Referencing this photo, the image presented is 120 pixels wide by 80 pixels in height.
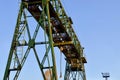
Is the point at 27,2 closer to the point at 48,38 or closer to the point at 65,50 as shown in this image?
the point at 48,38

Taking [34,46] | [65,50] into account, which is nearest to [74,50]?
[65,50]

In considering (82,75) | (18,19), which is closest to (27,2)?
(18,19)

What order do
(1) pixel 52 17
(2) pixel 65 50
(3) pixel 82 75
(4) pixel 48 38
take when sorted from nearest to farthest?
1. (4) pixel 48 38
2. (1) pixel 52 17
3. (2) pixel 65 50
4. (3) pixel 82 75

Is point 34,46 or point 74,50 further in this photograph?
point 74,50

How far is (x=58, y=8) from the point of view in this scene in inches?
1660

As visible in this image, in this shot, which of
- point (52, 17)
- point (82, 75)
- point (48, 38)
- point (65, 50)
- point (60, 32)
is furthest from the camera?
point (82, 75)

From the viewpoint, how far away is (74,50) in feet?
173

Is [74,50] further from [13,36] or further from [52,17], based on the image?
[13,36]

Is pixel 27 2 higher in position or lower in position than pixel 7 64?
higher

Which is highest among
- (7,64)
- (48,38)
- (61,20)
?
(61,20)

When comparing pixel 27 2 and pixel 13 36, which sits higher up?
pixel 27 2

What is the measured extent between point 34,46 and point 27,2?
13.7ft

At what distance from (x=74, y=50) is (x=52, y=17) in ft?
39.4

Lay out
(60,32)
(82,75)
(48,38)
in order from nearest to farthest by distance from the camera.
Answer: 1. (48,38)
2. (60,32)
3. (82,75)
